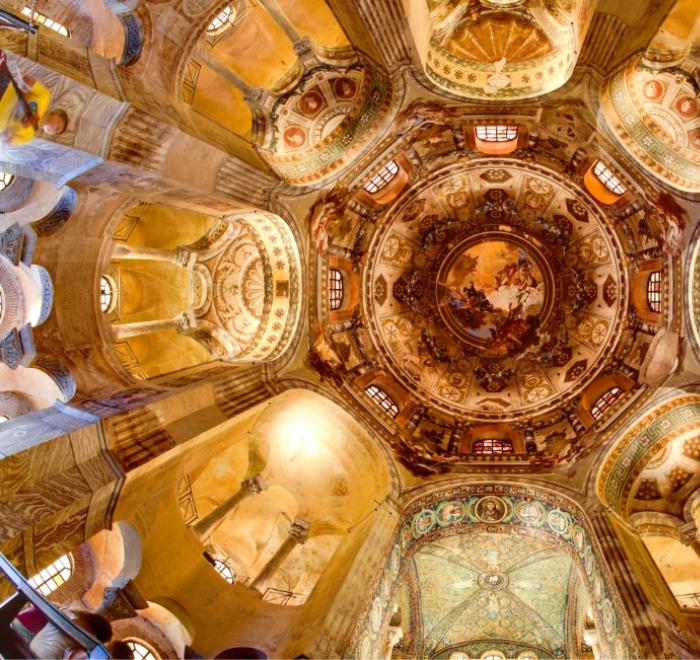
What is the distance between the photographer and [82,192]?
1254 cm

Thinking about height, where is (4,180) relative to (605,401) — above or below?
above

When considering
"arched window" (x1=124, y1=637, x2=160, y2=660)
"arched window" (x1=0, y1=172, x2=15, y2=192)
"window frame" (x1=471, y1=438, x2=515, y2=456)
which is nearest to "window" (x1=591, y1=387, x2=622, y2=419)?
"window frame" (x1=471, y1=438, x2=515, y2=456)

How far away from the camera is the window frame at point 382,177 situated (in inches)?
732

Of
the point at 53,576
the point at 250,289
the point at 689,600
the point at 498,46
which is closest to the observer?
the point at 53,576

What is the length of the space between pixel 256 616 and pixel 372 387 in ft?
27.3

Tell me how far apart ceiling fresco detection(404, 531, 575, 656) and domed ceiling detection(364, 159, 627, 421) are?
468cm

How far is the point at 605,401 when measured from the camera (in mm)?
18766

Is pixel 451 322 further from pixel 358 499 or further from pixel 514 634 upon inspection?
pixel 514 634

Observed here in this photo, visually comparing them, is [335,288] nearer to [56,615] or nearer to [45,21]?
[45,21]

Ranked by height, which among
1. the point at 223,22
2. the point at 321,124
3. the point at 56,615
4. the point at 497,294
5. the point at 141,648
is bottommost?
the point at 141,648

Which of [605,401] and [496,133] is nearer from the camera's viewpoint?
[496,133]

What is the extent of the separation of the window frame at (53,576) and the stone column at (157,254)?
7852 mm

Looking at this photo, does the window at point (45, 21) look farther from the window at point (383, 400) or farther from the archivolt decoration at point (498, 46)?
the window at point (383, 400)

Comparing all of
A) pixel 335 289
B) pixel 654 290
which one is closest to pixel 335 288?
pixel 335 289
